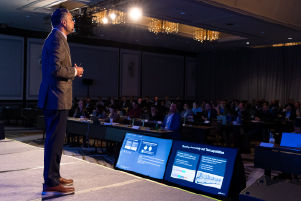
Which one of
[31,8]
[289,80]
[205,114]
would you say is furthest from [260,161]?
[289,80]

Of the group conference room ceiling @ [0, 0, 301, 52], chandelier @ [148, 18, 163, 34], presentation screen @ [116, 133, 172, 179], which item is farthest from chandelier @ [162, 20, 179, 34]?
presentation screen @ [116, 133, 172, 179]

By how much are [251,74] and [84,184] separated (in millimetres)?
15299

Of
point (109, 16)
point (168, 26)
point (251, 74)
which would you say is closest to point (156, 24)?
point (168, 26)

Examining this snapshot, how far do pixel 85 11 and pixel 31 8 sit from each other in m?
1.62

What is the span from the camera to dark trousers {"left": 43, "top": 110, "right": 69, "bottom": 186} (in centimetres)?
204

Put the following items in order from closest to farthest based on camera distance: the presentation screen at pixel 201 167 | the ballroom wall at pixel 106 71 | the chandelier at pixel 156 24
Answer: the presentation screen at pixel 201 167 < the chandelier at pixel 156 24 < the ballroom wall at pixel 106 71

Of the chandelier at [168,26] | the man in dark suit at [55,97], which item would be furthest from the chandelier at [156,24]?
the man in dark suit at [55,97]

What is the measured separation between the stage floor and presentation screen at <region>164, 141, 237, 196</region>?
1.74 ft

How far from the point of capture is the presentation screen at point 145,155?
10.00ft

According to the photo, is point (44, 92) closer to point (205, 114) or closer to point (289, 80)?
point (205, 114)

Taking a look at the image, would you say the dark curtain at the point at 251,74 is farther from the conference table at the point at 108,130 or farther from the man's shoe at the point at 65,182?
the man's shoe at the point at 65,182

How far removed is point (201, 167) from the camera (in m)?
2.79

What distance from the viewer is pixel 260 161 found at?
4.20m

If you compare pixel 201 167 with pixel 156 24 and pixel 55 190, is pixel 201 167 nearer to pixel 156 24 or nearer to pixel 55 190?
pixel 55 190
